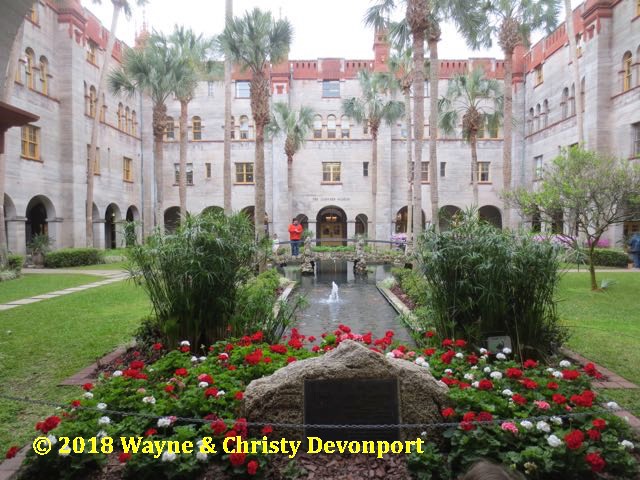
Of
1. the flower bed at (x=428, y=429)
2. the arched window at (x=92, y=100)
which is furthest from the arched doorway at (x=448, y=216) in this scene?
the arched window at (x=92, y=100)

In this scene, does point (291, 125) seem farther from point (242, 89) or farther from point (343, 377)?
point (343, 377)

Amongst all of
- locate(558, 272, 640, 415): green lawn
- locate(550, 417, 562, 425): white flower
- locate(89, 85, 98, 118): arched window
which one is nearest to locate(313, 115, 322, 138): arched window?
locate(89, 85, 98, 118): arched window

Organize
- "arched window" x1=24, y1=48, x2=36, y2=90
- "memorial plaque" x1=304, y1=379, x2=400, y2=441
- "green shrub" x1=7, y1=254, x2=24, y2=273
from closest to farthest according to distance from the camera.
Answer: "memorial plaque" x1=304, y1=379, x2=400, y2=441 < "green shrub" x1=7, y1=254, x2=24, y2=273 < "arched window" x1=24, y1=48, x2=36, y2=90

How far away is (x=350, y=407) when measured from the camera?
3.53m

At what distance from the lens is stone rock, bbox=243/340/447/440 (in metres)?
3.54

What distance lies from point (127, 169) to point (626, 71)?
96.2 feet

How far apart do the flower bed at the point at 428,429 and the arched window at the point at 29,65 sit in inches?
888

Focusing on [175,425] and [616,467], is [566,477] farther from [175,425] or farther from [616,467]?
[175,425]

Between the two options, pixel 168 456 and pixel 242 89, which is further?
pixel 242 89

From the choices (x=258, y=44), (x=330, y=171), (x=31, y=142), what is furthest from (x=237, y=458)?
(x=330, y=171)

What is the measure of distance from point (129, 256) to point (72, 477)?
3400 millimetres

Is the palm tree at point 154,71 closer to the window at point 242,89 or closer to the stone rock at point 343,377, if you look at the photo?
the window at point 242,89

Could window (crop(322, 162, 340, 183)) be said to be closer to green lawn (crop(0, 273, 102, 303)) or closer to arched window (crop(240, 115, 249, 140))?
arched window (crop(240, 115, 249, 140))

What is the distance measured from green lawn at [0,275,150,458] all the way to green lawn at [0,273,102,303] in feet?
5.32
